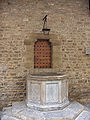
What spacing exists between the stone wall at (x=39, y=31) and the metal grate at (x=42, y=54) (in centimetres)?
42

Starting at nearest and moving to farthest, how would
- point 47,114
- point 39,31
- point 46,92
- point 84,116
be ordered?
1. point 47,114
2. point 84,116
3. point 46,92
4. point 39,31

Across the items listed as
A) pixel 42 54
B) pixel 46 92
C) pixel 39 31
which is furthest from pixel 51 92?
pixel 39 31

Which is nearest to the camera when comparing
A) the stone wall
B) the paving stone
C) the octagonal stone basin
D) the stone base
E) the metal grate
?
the stone base

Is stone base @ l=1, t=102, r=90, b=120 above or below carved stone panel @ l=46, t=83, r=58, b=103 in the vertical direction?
below

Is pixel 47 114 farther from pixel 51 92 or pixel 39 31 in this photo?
pixel 39 31

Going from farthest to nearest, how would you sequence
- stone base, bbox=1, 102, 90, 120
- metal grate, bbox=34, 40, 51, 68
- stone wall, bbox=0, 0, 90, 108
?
metal grate, bbox=34, 40, 51, 68 → stone wall, bbox=0, 0, 90, 108 → stone base, bbox=1, 102, 90, 120

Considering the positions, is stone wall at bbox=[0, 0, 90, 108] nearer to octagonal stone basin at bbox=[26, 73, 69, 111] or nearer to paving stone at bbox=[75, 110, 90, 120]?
octagonal stone basin at bbox=[26, 73, 69, 111]

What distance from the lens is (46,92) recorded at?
3.81m

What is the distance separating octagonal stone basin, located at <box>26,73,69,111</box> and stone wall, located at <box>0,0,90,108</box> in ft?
2.81

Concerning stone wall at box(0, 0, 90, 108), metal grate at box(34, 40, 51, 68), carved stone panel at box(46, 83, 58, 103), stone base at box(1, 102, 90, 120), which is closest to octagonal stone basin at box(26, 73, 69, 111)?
carved stone panel at box(46, 83, 58, 103)

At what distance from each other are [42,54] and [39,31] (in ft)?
2.80

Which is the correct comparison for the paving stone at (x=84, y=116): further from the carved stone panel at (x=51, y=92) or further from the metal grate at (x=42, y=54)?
the metal grate at (x=42, y=54)

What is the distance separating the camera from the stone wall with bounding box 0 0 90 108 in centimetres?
463

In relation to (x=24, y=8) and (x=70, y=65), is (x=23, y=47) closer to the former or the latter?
(x=24, y=8)
